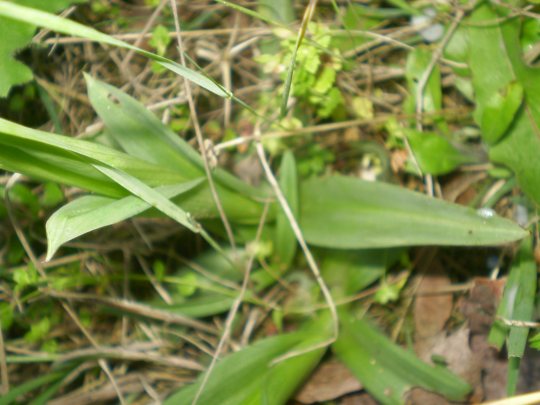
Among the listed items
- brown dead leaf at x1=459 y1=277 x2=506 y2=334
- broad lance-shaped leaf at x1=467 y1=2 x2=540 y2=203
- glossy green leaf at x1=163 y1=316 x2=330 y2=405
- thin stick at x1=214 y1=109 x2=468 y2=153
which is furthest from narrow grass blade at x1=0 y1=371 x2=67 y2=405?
broad lance-shaped leaf at x1=467 y1=2 x2=540 y2=203

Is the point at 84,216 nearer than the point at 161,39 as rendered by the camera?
Yes

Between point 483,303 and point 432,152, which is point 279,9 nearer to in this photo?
point 432,152

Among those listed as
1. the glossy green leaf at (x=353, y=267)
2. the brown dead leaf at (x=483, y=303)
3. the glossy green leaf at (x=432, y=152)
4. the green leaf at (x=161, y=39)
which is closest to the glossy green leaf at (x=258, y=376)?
the glossy green leaf at (x=353, y=267)

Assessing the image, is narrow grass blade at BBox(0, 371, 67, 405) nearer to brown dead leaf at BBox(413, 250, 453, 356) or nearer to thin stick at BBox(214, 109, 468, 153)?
thin stick at BBox(214, 109, 468, 153)

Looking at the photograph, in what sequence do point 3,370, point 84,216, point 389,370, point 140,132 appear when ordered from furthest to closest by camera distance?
point 3,370
point 389,370
point 140,132
point 84,216

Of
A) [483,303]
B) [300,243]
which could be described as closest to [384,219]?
[300,243]

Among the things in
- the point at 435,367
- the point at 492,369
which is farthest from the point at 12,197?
the point at 492,369
